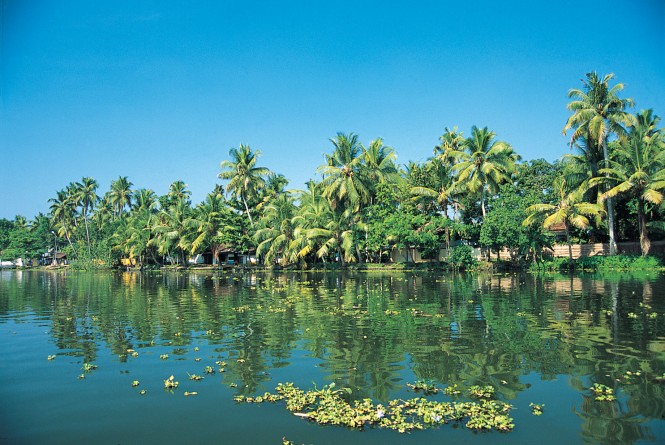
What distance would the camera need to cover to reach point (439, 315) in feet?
52.0

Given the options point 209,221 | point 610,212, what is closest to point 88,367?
point 610,212

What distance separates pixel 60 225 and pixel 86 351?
99214mm

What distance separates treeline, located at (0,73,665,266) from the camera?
36.7 meters

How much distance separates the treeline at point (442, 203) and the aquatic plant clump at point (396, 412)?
33.6 metres

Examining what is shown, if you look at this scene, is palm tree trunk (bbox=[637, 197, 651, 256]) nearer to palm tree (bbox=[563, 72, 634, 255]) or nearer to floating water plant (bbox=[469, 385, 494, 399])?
palm tree (bbox=[563, 72, 634, 255])

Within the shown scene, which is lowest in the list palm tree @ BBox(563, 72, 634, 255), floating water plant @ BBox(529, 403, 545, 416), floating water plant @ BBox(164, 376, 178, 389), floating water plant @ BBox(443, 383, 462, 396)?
floating water plant @ BBox(529, 403, 545, 416)

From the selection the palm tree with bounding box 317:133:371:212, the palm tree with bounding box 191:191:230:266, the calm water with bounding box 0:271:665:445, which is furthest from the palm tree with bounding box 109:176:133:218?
the calm water with bounding box 0:271:665:445

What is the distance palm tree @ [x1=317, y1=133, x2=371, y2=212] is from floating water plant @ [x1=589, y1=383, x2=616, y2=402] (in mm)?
39502

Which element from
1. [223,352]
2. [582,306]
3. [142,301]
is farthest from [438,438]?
[142,301]

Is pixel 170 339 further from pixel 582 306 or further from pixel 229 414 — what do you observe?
pixel 582 306

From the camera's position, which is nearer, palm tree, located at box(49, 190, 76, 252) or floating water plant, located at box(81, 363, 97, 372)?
floating water plant, located at box(81, 363, 97, 372)

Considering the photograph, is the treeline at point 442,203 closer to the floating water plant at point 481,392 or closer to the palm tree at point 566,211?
the palm tree at point 566,211

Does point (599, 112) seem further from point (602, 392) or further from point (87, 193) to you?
→ point (87, 193)

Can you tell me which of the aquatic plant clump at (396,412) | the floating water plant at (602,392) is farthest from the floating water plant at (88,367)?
the floating water plant at (602,392)
